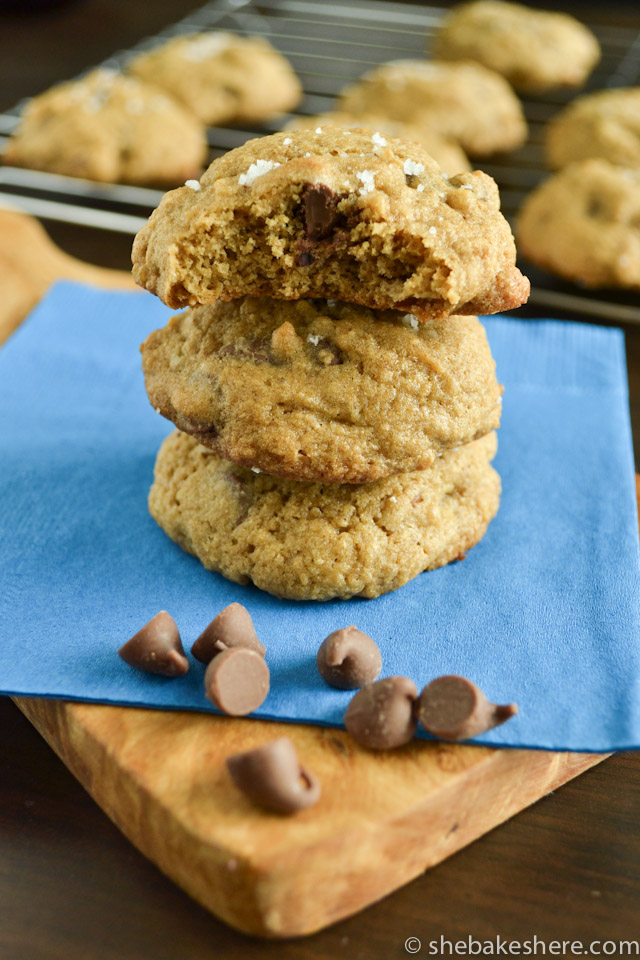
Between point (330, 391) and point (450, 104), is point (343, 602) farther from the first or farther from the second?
point (450, 104)

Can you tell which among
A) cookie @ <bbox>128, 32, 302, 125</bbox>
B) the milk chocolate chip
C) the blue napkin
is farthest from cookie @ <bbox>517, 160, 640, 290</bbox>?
the milk chocolate chip

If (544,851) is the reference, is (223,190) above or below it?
above

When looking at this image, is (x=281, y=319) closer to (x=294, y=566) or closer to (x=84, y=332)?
(x=294, y=566)

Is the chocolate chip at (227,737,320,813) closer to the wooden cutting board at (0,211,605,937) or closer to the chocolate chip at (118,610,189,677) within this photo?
the wooden cutting board at (0,211,605,937)

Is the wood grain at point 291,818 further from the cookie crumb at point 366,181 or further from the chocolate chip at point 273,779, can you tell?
the cookie crumb at point 366,181

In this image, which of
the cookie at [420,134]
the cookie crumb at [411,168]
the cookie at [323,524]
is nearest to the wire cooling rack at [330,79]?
the cookie at [420,134]

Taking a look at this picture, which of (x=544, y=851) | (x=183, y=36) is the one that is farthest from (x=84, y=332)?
(x=183, y=36)
